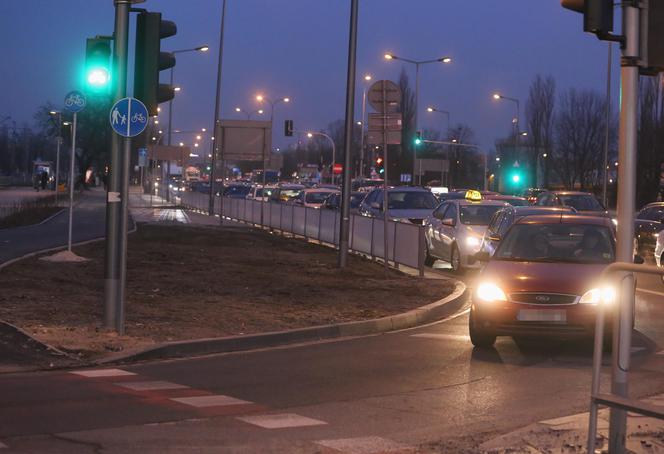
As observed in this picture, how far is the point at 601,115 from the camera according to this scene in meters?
74.8

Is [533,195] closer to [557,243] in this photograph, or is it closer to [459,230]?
[459,230]

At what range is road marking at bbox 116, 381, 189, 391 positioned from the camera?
377 inches

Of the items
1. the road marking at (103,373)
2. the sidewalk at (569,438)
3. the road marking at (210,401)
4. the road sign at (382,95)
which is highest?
the road sign at (382,95)

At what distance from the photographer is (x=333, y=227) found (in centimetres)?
2945

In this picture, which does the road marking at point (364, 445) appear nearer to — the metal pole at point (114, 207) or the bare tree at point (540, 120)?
the metal pole at point (114, 207)

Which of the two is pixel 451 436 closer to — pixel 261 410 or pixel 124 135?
pixel 261 410

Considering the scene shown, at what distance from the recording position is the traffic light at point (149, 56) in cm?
1199

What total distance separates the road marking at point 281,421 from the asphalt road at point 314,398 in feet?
0.05

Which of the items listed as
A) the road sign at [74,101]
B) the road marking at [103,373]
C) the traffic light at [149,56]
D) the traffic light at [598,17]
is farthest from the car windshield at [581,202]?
the traffic light at [598,17]

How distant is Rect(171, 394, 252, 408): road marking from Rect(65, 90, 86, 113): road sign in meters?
12.6

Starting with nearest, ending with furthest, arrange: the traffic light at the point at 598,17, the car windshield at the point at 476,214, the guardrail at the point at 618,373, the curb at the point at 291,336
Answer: the guardrail at the point at 618,373, the traffic light at the point at 598,17, the curb at the point at 291,336, the car windshield at the point at 476,214

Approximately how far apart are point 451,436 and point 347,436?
774 millimetres

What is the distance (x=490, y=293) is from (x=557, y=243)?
1.70 meters

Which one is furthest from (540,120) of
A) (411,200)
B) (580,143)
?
(411,200)
